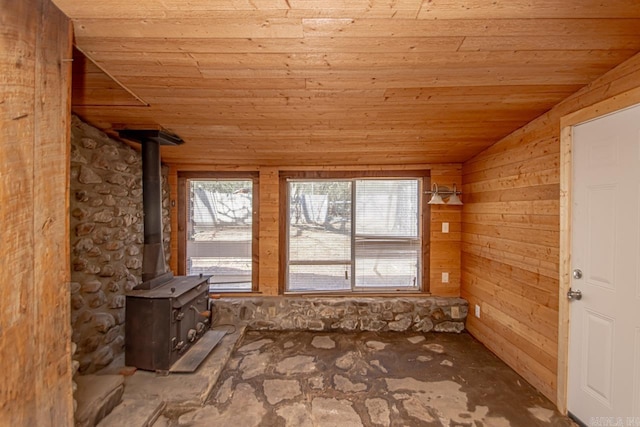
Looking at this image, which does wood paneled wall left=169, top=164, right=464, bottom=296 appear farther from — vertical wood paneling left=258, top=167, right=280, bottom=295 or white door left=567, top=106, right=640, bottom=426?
white door left=567, top=106, right=640, bottom=426

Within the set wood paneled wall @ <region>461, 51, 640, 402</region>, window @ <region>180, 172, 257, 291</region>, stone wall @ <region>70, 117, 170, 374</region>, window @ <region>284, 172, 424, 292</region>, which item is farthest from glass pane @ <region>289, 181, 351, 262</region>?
stone wall @ <region>70, 117, 170, 374</region>

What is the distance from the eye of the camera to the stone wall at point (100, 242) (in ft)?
7.22

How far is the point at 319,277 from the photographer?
12.3 feet

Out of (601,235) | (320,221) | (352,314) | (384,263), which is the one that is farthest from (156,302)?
(601,235)

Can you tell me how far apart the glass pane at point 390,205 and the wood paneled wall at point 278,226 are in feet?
0.68

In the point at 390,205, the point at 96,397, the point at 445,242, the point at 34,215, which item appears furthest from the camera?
the point at 390,205

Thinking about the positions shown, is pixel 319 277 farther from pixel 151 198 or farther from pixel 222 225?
pixel 151 198

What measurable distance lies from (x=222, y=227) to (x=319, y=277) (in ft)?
4.76

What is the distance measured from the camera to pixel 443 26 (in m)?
1.39

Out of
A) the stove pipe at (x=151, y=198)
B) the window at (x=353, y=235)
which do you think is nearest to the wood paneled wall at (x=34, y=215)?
the stove pipe at (x=151, y=198)

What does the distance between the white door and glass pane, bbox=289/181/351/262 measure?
7.50 ft

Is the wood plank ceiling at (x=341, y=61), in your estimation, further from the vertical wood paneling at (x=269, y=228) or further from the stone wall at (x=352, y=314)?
the stone wall at (x=352, y=314)

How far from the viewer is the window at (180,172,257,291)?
369cm

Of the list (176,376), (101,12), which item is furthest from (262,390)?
(101,12)
